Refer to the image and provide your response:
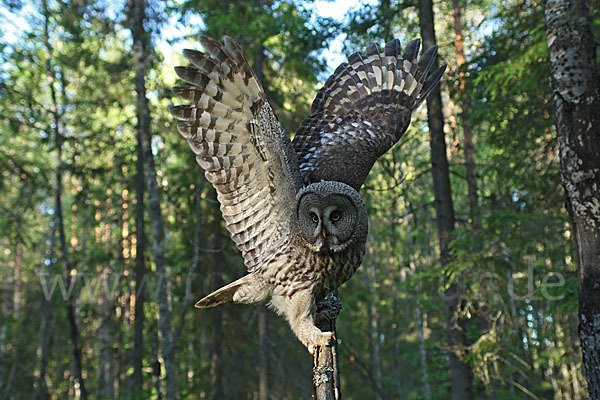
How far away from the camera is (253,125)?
10.4ft

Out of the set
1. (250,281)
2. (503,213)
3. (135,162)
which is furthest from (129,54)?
(250,281)

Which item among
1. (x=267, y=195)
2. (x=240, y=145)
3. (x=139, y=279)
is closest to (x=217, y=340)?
(x=139, y=279)

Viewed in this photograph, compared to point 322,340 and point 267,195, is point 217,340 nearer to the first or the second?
point 267,195

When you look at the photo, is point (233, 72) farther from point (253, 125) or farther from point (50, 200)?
point (50, 200)

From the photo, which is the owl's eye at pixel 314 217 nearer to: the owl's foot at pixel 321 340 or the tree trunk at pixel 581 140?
the owl's foot at pixel 321 340

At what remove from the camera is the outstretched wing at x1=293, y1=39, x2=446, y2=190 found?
4.00 metres

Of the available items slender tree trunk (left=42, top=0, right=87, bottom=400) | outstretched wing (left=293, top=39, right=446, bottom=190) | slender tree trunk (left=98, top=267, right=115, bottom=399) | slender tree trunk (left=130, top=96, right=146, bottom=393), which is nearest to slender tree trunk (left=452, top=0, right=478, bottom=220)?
outstretched wing (left=293, top=39, right=446, bottom=190)

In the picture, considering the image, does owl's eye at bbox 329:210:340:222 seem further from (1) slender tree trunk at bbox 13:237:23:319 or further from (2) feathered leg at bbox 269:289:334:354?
(1) slender tree trunk at bbox 13:237:23:319

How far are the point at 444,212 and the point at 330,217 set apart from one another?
4.79m

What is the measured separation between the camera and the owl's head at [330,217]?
9.98 feet

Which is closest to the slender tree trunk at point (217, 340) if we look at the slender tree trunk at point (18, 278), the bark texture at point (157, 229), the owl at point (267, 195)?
the bark texture at point (157, 229)

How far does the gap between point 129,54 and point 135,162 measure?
244cm

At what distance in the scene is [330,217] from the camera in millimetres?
3059

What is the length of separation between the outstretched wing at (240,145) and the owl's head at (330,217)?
24 cm
